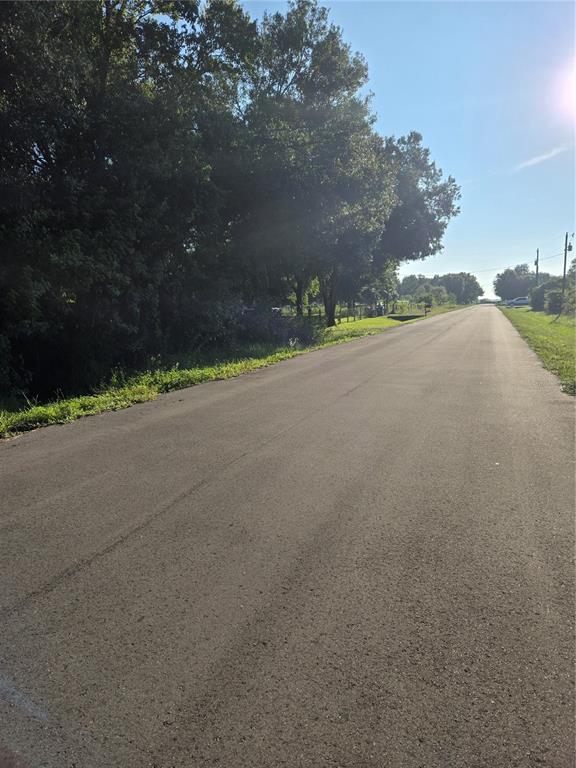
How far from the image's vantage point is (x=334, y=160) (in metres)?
21.7

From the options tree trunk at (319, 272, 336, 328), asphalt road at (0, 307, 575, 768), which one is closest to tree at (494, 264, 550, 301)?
tree trunk at (319, 272, 336, 328)

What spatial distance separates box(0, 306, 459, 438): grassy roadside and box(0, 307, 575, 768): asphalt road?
157 cm

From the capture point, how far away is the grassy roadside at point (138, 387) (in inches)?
300

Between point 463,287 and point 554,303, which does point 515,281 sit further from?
point 554,303

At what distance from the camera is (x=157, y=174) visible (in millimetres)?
14258

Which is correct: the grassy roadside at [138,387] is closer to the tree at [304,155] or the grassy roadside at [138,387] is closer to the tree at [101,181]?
the tree at [101,181]

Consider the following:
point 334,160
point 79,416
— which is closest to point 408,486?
point 79,416

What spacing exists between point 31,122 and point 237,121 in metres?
9.79

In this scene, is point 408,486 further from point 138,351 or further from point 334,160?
point 334,160

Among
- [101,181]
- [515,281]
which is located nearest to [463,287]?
[515,281]

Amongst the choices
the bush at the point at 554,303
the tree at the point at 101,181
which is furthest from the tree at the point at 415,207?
the tree at the point at 101,181

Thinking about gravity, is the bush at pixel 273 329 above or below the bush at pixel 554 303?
above

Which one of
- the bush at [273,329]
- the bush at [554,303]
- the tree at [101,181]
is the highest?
the tree at [101,181]

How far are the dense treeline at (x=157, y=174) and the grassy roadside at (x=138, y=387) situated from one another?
1.91 metres
